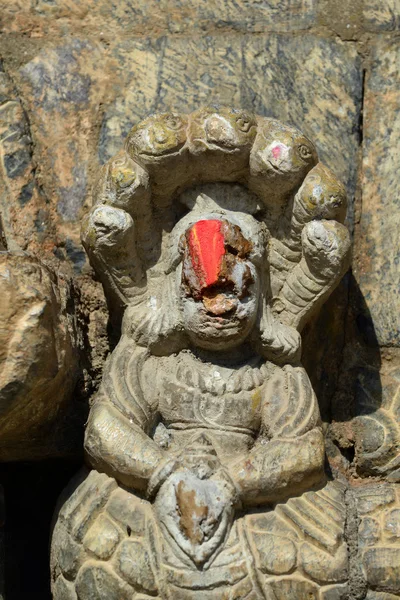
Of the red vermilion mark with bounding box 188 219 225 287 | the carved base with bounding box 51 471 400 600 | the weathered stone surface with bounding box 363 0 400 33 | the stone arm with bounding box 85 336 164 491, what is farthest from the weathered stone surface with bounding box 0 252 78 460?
the weathered stone surface with bounding box 363 0 400 33

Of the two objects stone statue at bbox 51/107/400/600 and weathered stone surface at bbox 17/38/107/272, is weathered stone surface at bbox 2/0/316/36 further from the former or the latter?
stone statue at bbox 51/107/400/600

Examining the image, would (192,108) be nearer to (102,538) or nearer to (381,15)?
(381,15)

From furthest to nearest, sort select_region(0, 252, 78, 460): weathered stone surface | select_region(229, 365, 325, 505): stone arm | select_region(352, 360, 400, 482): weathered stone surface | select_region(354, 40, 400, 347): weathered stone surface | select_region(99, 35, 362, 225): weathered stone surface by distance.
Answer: select_region(99, 35, 362, 225): weathered stone surface < select_region(354, 40, 400, 347): weathered stone surface < select_region(352, 360, 400, 482): weathered stone surface < select_region(229, 365, 325, 505): stone arm < select_region(0, 252, 78, 460): weathered stone surface

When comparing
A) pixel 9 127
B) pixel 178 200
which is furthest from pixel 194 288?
pixel 9 127

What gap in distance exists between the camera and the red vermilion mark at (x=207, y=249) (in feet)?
8.83

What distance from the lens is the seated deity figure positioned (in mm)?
2582

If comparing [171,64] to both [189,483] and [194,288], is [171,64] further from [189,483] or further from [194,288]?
[189,483]

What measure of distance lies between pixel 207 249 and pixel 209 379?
0.34 meters

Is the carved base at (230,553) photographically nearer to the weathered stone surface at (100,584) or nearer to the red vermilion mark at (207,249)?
the weathered stone surface at (100,584)

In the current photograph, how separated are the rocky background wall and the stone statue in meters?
0.31

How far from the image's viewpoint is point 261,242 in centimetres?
285

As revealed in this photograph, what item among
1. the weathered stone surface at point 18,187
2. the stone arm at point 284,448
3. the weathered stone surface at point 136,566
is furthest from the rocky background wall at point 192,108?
the weathered stone surface at point 136,566

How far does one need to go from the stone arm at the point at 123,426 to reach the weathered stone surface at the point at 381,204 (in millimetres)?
835

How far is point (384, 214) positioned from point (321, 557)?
1.18 meters
